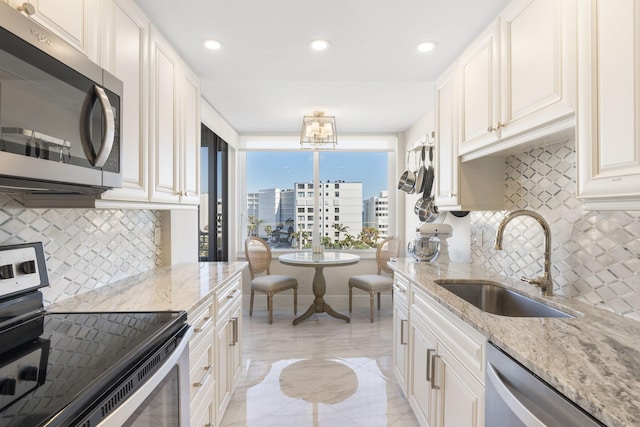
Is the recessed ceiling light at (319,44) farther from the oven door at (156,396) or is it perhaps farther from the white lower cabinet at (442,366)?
the oven door at (156,396)

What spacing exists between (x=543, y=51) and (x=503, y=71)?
29cm

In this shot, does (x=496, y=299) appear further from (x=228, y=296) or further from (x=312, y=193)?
(x=312, y=193)

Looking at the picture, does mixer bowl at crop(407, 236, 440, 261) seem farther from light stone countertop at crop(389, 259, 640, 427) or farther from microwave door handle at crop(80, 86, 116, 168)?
microwave door handle at crop(80, 86, 116, 168)

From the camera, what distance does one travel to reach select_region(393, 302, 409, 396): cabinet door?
2.26m

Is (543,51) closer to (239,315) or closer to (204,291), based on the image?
(204,291)

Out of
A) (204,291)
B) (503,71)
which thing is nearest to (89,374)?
(204,291)

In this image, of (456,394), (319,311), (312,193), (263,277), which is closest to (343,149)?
(312,193)

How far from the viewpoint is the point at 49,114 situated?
3.30ft

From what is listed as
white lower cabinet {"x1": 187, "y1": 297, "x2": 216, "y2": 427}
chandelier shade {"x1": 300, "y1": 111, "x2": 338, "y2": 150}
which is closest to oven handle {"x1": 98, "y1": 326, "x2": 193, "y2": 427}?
white lower cabinet {"x1": 187, "y1": 297, "x2": 216, "y2": 427}

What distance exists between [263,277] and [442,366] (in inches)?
116

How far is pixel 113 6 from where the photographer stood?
148 cm

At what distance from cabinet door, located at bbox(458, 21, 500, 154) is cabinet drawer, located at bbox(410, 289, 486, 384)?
924 millimetres

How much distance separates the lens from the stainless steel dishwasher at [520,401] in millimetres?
800

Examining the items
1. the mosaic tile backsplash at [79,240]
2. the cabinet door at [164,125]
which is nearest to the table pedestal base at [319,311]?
the mosaic tile backsplash at [79,240]
